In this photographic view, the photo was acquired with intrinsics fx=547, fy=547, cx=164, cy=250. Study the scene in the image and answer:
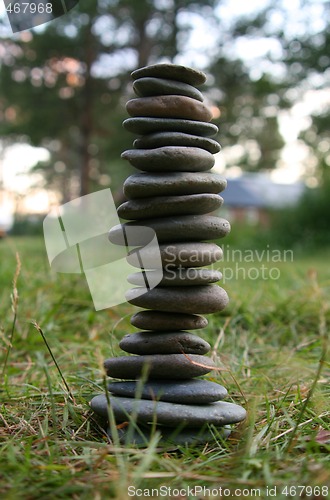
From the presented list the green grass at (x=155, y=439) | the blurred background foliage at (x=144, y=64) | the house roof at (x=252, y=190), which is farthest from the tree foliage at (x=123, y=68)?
the house roof at (x=252, y=190)

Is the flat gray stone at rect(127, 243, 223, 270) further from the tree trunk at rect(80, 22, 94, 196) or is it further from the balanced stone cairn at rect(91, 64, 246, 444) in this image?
the tree trunk at rect(80, 22, 94, 196)

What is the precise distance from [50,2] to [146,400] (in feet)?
5.65

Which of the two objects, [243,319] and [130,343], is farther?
[243,319]

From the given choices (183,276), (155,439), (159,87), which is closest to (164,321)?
(183,276)

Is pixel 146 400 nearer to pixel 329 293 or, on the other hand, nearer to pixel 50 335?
pixel 50 335

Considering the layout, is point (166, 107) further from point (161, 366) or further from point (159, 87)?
point (161, 366)

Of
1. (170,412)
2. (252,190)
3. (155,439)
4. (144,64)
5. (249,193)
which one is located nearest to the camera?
(155,439)

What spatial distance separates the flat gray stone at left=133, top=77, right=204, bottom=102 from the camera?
1980 mm

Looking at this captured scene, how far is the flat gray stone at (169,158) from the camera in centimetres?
191

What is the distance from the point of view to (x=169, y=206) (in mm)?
1925

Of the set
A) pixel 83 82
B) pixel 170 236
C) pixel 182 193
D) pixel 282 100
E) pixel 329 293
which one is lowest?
pixel 329 293

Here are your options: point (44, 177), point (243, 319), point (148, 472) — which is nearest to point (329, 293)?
point (243, 319)

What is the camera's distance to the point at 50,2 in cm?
237

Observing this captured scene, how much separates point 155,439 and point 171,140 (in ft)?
3.33
